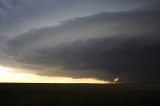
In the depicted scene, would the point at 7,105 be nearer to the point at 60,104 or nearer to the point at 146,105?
the point at 60,104

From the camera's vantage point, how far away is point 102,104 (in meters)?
37.6

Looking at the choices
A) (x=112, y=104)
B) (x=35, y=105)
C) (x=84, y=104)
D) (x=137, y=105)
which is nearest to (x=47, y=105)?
(x=35, y=105)

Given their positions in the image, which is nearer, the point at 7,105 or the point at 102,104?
the point at 7,105

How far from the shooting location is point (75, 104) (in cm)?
3706

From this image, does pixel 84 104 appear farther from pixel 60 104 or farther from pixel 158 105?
pixel 158 105

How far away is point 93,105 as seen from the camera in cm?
3662

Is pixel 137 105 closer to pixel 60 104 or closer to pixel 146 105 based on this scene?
pixel 146 105

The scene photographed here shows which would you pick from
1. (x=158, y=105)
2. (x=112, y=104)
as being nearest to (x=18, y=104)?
(x=112, y=104)

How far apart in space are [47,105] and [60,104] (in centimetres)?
157

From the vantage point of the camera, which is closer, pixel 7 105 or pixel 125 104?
pixel 7 105

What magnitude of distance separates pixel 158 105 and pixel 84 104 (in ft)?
28.9

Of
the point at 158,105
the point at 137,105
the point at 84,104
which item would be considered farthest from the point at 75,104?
the point at 158,105

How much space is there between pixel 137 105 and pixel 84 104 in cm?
624

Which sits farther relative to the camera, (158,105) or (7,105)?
(158,105)
